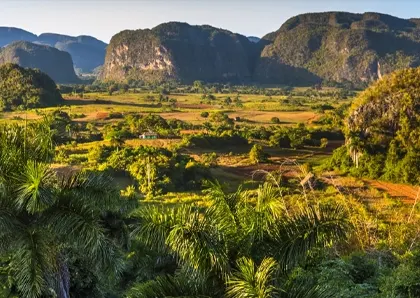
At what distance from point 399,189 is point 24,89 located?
2603 inches

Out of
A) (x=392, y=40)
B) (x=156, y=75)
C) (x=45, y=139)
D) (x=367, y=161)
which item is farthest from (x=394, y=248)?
(x=392, y=40)

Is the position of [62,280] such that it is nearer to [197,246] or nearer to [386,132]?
[197,246]

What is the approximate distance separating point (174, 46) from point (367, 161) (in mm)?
166566

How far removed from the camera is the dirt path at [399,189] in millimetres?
30188

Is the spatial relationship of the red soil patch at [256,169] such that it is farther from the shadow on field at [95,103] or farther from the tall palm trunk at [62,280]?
the shadow on field at [95,103]

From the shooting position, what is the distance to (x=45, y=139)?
7855mm

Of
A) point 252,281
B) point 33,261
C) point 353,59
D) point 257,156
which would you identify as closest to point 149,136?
point 257,156

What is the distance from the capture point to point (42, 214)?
7.37 metres

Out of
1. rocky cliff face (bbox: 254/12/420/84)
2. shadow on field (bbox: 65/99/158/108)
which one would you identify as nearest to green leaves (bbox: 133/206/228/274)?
shadow on field (bbox: 65/99/158/108)

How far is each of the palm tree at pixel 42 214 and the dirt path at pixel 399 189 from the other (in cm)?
2591

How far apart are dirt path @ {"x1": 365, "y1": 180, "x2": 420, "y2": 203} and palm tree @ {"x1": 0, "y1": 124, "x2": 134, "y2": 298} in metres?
25.9

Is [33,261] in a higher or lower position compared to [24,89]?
higher

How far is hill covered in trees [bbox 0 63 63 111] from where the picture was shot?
7600 centimetres

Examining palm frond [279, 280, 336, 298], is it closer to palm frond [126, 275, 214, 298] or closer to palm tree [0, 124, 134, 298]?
palm frond [126, 275, 214, 298]
